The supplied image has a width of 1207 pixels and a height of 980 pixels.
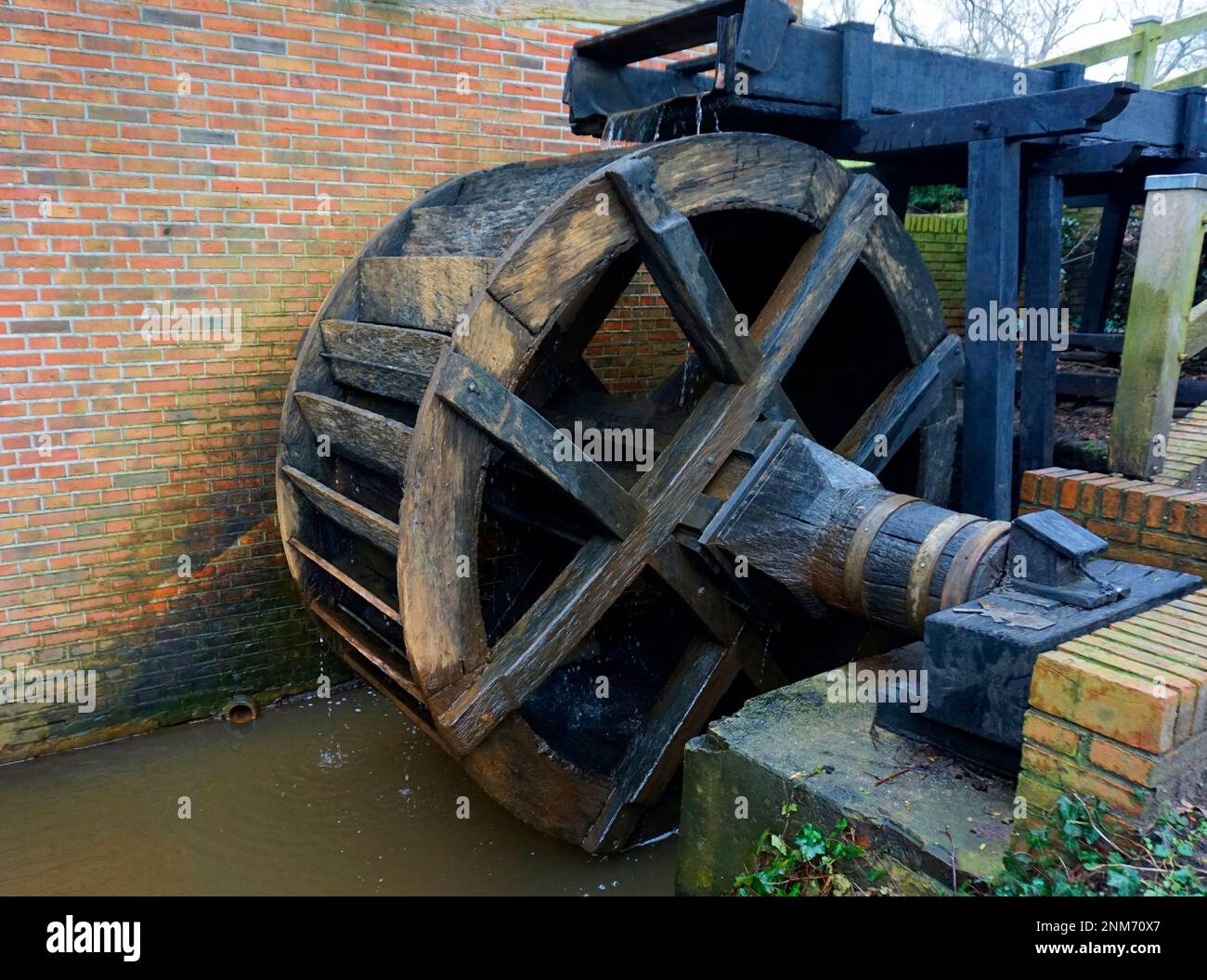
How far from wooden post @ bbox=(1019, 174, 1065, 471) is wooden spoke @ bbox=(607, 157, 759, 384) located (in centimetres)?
139

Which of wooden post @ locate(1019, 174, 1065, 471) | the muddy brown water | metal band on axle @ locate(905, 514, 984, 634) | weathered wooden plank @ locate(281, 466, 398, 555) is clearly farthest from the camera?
wooden post @ locate(1019, 174, 1065, 471)

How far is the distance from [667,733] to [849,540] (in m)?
1.01

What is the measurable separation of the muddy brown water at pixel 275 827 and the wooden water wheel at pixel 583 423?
0.38 m

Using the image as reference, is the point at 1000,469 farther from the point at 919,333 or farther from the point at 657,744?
the point at 657,744

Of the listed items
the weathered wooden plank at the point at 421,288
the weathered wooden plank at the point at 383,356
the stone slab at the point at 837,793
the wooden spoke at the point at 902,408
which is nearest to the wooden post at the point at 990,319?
the wooden spoke at the point at 902,408

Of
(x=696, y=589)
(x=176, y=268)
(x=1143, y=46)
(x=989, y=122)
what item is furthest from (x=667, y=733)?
(x=1143, y=46)

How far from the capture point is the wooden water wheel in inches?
111

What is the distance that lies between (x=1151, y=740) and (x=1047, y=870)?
1.07 ft

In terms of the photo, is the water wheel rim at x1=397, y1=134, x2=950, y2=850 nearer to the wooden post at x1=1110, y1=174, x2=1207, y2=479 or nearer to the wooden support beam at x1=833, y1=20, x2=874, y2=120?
the wooden support beam at x1=833, y1=20, x2=874, y2=120

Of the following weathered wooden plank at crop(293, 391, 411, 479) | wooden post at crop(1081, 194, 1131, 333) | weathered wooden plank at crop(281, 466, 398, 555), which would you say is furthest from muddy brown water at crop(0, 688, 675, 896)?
wooden post at crop(1081, 194, 1131, 333)

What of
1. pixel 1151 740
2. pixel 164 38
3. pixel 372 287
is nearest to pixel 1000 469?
pixel 1151 740

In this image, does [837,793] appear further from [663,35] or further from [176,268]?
[176,268]

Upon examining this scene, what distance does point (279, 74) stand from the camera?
403 cm

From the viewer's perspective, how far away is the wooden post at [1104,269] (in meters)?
6.01
